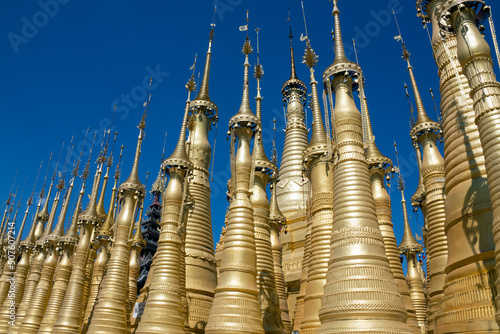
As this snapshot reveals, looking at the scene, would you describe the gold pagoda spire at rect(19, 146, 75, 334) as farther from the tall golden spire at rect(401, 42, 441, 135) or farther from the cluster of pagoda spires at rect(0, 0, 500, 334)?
the tall golden spire at rect(401, 42, 441, 135)

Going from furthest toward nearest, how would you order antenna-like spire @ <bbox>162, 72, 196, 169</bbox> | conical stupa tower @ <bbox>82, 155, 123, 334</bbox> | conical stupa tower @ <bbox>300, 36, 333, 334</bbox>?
conical stupa tower @ <bbox>82, 155, 123, 334</bbox> → antenna-like spire @ <bbox>162, 72, 196, 169</bbox> → conical stupa tower @ <bbox>300, 36, 333, 334</bbox>

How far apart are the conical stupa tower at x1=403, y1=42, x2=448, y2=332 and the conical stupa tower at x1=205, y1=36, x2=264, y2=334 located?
25.2 ft

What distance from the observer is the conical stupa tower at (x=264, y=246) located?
57.3 ft

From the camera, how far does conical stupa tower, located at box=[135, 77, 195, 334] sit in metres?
15.9

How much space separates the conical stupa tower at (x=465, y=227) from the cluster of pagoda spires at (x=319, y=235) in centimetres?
3

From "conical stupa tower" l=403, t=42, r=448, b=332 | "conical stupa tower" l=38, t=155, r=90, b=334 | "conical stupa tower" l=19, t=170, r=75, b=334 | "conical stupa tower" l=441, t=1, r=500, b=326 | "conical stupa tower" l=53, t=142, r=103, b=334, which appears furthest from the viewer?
"conical stupa tower" l=19, t=170, r=75, b=334

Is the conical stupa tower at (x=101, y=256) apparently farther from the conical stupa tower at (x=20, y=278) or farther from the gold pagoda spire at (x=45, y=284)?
the conical stupa tower at (x=20, y=278)

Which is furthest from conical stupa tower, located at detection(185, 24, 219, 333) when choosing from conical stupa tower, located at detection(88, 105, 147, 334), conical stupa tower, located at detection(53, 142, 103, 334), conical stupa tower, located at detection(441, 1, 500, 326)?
conical stupa tower, located at detection(441, 1, 500, 326)

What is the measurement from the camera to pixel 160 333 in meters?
15.5

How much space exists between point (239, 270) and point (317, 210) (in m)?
5.20

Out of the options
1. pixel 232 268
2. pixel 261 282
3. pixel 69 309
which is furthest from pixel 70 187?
pixel 232 268

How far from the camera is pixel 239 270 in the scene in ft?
46.6

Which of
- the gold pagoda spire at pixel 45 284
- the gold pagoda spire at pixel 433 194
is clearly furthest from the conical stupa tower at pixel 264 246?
the gold pagoda spire at pixel 45 284

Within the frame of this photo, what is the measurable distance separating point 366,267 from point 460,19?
22.0 feet
